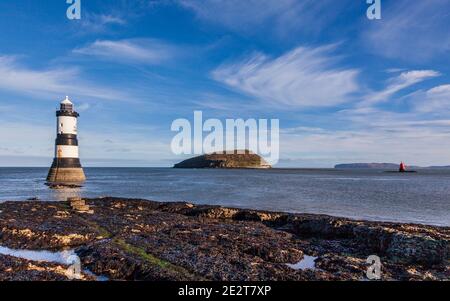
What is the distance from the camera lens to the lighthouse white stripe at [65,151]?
61.5 meters

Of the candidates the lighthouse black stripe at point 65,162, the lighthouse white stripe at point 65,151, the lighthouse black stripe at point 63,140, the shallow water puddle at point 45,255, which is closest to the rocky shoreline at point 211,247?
the shallow water puddle at point 45,255

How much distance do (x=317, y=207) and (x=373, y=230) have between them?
74.9 ft

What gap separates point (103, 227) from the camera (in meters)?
22.4

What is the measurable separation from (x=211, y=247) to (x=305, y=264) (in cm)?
458

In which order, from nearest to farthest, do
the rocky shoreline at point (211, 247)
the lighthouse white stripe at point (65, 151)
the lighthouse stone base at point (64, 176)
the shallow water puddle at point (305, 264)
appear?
the rocky shoreline at point (211, 247)
the shallow water puddle at point (305, 264)
the lighthouse white stripe at point (65, 151)
the lighthouse stone base at point (64, 176)

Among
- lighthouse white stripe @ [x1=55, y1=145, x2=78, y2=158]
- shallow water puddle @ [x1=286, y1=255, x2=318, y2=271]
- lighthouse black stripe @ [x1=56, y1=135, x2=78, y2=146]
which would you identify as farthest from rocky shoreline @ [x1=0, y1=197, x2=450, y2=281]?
lighthouse white stripe @ [x1=55, y1=145, x2=78, y2=158]

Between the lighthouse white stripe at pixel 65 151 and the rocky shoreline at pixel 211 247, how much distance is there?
121 feet

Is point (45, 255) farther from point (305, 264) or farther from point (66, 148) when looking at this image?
point (66, 148)

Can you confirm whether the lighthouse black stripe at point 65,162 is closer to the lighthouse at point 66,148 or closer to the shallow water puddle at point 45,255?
the lighthouse at point 66,148

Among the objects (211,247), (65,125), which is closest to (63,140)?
(65,125)

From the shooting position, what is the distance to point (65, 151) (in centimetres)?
6197

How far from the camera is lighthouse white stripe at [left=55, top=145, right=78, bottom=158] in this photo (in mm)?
61466
